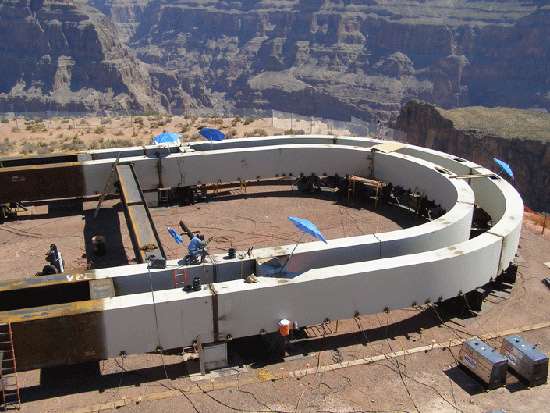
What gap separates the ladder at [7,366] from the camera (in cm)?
1388

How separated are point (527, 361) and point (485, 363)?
1.15 m

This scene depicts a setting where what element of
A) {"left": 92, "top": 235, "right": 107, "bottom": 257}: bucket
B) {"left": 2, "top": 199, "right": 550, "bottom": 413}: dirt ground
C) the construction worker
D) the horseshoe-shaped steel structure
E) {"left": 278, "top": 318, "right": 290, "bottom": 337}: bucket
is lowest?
{"left": 2, "top": 199, "right": 550, "bottom": 413}: dirt ground

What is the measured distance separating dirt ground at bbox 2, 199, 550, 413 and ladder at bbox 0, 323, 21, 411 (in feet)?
0.85

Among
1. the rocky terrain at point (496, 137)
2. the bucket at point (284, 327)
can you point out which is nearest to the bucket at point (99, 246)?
the bucket at point (284, 327)

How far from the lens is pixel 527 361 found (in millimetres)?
15211

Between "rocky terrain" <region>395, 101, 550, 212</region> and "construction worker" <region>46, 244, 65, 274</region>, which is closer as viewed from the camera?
"construction worker" <region>46, 244, 65, 274</region>

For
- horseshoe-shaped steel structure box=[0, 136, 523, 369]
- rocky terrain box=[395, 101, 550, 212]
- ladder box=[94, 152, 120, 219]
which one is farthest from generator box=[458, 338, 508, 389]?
rocky terrain box=[395, 101, 550, 212]

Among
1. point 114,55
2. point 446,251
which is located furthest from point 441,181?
point 114,55

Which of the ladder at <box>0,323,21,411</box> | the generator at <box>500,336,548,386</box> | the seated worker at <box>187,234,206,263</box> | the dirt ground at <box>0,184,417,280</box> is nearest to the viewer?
the ladder at <box>0,323,21,411</box>

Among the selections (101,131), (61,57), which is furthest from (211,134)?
(61,57)

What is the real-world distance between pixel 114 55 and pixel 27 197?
6304 inches

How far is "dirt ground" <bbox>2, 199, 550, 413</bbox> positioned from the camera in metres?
14.3

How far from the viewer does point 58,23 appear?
173125mm

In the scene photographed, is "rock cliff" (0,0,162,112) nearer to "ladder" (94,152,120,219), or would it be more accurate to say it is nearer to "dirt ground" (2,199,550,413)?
"ladder" (94,152,120,219)
